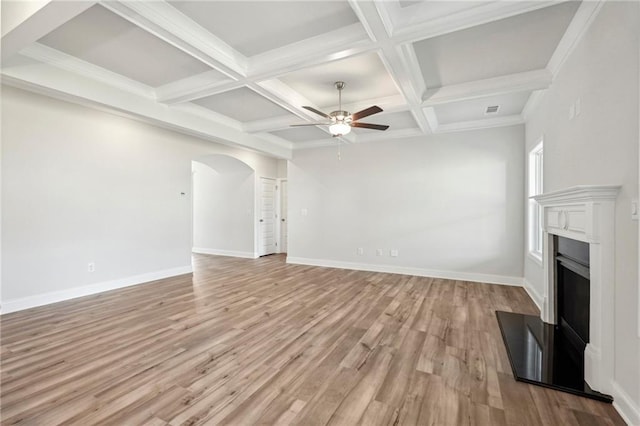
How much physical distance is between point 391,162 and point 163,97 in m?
4.26

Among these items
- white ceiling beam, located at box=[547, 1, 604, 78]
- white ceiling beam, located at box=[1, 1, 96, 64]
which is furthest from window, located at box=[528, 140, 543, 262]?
white ceiling beam, located at box=[1, 1, 96, 64]

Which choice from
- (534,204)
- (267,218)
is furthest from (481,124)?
(267,218)

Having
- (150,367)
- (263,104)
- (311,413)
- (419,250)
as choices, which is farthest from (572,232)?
(263,104)

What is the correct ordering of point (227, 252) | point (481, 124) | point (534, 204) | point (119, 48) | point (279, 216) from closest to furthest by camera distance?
point (119, 48)
point (534, 204)
point (481, 124)
point (227, 252)
point (279, 216)

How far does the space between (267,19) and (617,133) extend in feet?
9.19

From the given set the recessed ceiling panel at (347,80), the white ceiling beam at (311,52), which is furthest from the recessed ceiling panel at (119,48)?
the recessed ceiling panel at (347,80)

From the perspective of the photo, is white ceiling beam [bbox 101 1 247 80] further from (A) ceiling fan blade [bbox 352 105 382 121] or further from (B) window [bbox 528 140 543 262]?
(B) window [bbox 528 140 543 262]

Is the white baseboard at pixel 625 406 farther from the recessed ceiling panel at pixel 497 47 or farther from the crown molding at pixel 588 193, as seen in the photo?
the recessed ceiling panel at pixel 497 47

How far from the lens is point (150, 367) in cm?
236

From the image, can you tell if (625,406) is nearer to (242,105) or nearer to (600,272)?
(600,272)

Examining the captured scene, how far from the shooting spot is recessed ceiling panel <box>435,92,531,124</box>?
13.5ft

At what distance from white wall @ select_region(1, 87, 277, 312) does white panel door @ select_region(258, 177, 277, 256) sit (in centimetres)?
226

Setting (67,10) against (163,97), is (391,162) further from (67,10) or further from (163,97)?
(67,10)

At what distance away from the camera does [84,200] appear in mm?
4324
